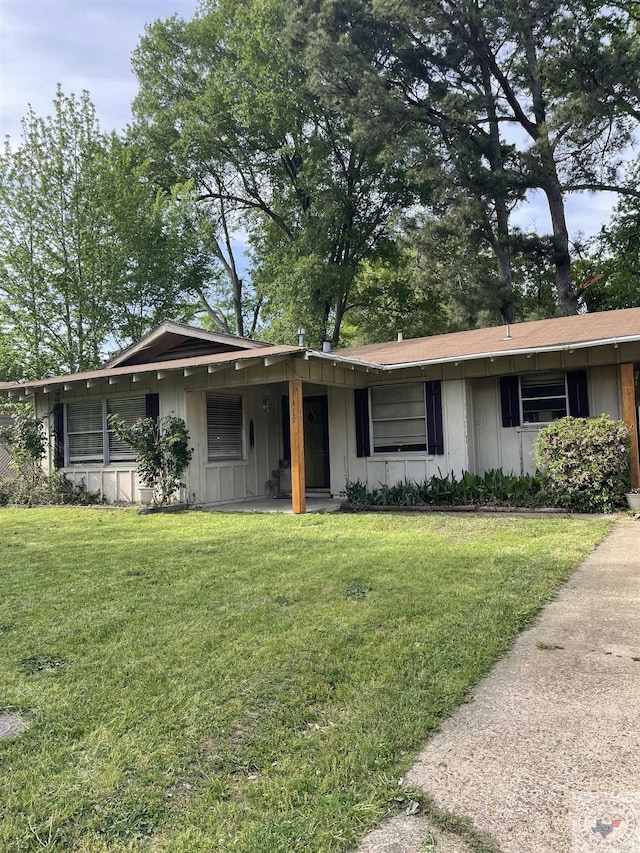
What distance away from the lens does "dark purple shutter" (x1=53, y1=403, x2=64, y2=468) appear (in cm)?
1307

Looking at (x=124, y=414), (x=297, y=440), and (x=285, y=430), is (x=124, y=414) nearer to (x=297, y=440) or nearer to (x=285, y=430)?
(x=285, y=430)

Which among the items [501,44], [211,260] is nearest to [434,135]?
[501,44]

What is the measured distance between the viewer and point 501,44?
20.1m

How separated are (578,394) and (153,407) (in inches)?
303

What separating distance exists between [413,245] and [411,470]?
12400 mm

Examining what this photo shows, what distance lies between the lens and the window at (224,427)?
1162 centimetres

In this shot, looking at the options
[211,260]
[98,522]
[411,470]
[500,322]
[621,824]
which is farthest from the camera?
[211,260]

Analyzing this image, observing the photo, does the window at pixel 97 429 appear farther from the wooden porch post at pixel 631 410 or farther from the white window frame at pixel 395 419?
the wooden porch post at pixel 631 410

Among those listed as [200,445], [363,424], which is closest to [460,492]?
[363,424]

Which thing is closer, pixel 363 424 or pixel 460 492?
pixel 460 492

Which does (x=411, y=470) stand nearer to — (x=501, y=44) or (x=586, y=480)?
(x=586, y=480)

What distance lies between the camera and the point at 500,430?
1060 centimetres

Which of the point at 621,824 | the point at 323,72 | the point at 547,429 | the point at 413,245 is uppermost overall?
the point at 323,72

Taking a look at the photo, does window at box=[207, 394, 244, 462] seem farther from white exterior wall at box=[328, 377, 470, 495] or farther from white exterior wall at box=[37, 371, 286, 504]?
white exterior wall at box=[328, 377, 470, 495]
